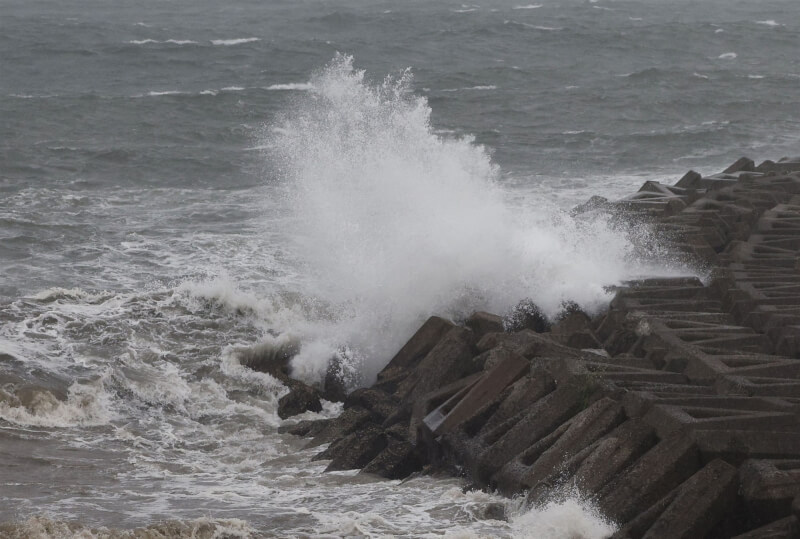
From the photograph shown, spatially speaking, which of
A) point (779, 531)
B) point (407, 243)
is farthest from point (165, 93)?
point (779, 531)

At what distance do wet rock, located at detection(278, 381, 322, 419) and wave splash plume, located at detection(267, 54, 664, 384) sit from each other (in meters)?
0.76

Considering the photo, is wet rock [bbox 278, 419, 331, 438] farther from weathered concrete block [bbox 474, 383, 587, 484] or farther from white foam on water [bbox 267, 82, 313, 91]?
white foam on water [bbox 267, 82, 313, 91]

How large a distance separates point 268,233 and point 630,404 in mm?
12812

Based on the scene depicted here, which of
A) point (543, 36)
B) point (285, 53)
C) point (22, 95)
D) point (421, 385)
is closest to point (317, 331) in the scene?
point (421, 385)

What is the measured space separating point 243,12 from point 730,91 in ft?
91.4

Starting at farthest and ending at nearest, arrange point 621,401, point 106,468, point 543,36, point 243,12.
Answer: point 243,12 → point 543,36 → point 106,468 → point 621,401

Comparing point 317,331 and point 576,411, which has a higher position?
point 576,411

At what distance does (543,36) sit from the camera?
50812mm

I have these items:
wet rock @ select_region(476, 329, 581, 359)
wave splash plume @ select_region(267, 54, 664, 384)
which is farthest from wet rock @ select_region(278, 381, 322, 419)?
wet rock @ select_region(476, 329, 581, 359)

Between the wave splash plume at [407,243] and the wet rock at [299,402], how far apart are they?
2.50 feet

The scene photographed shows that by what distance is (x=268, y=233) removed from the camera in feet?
70.5

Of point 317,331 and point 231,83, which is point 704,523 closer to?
point 317,331

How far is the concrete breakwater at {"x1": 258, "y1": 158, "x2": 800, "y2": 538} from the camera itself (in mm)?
8461

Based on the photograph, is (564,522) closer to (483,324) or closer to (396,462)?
(396,462)
